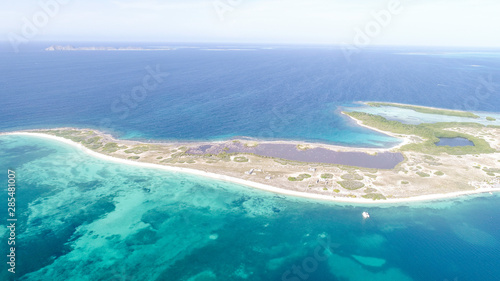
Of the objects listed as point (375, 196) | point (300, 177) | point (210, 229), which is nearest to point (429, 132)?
point (375, 196)

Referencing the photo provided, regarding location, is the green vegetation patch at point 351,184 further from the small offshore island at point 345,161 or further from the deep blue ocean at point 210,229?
the deep blue ocean at point 210,229

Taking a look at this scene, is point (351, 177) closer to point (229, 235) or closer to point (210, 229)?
point (229, 235)

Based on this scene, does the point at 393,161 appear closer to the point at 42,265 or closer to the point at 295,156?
the point at 295,156

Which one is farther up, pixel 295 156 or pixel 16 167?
pixel 16 167

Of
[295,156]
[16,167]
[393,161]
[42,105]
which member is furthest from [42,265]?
[42,105]

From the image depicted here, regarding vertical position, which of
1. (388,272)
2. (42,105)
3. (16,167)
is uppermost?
(42,105)

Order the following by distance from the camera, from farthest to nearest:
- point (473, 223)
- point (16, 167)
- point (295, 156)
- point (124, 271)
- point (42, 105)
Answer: point (42, 105) < point (295, 156) < point (16, 167) < point (473, 223) < point (124, 271)

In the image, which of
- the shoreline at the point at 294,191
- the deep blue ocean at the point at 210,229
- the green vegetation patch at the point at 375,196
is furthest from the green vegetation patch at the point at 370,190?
the deep blue ocean at the point at 210,229
